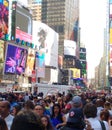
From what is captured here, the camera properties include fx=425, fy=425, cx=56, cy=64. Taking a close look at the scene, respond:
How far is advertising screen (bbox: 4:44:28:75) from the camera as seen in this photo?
7206 cm

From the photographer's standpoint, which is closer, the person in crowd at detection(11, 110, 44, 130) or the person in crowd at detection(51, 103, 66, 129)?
the person in crowd at detection(11, 110, 44, 130)

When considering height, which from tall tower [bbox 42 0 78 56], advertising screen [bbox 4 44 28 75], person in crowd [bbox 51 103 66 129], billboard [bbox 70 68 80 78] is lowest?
person in crowd [bbox 51 103 66 129]

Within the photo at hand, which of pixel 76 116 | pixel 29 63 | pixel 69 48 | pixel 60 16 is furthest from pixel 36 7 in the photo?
pixel 76 116

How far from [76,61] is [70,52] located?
12.6 m

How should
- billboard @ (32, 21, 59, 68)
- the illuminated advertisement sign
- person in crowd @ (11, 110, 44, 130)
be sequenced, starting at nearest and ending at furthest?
person in crowd @ (11, 110, 44, 130)
the illuminated advertisement sign
billboard @ (32, 21, 59, 68)

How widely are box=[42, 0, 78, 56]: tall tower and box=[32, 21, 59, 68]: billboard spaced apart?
31.6m

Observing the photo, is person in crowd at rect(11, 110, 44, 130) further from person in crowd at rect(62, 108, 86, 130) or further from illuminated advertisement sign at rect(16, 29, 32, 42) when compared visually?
illuminated advertisement sign at rect(16, 29, 32, 42)

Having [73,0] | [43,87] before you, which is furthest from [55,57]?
[43,87]

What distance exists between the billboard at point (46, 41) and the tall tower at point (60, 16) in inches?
1245

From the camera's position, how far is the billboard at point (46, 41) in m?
116

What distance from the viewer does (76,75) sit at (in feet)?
555

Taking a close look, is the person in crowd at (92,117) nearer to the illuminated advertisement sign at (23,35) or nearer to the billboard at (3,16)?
the billboard at (3,16)

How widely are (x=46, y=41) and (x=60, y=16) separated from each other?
42.3 metres

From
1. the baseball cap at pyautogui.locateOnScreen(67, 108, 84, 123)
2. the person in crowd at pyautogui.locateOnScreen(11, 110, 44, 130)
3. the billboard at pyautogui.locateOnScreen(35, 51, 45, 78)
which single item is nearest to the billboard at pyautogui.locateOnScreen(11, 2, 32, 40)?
the billboard at pyautogui.locateOnScreen(35, 51, 45, 78)
